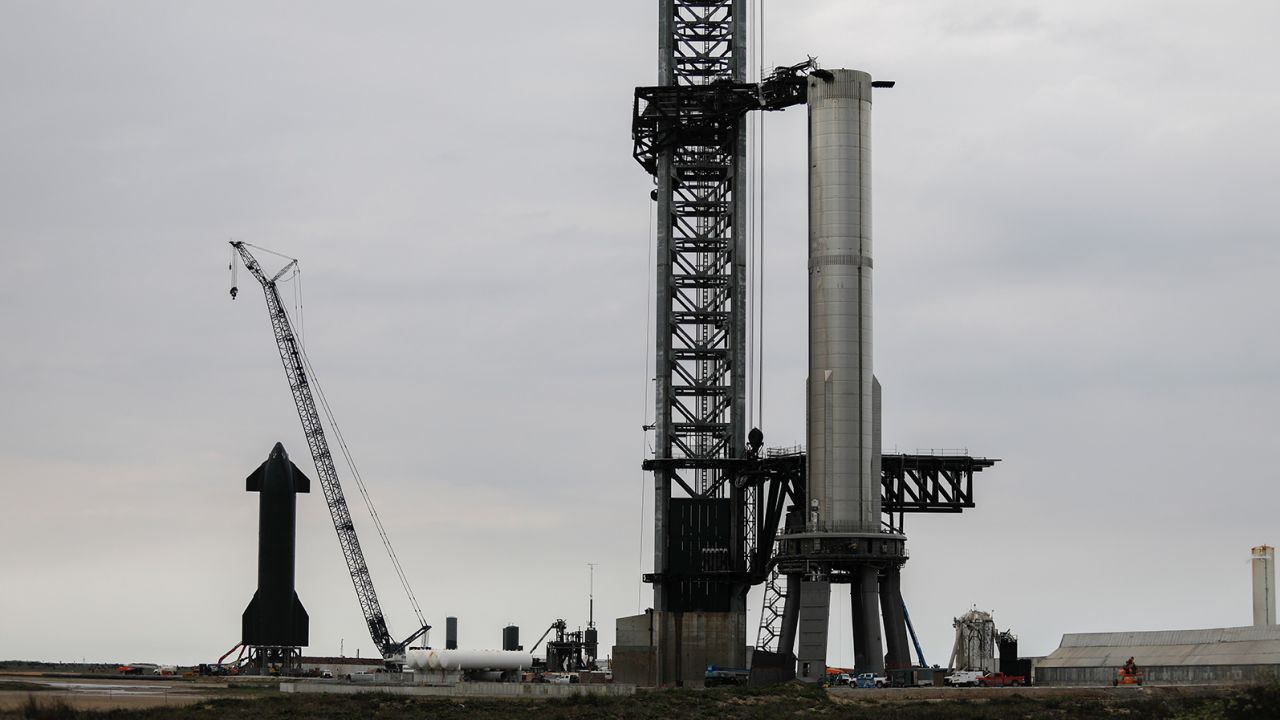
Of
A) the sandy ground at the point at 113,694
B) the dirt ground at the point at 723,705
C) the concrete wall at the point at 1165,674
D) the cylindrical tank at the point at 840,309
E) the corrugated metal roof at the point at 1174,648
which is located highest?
the cylindrical tank at the point at 840,309

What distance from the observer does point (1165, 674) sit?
106938 millimetres

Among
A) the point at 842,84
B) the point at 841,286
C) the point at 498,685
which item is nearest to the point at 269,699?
the point at 498,685

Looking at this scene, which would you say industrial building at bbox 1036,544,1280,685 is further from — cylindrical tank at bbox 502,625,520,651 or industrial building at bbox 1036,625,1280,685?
cylindrical tank at bbox 502,625,520,651

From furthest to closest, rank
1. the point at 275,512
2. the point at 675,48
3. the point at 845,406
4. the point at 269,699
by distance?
the point at 275,512
the point at 675,48
the point at 845,406
the point at 269,699

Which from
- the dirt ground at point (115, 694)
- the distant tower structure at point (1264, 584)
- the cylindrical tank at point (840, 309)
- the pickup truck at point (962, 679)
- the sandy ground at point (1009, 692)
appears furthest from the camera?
the distant tower structure at point (1264, 584)

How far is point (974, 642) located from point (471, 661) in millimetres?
57619

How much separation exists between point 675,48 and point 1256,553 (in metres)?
62.2

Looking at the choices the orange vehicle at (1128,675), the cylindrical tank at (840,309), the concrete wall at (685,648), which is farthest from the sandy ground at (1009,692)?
the concrete wall at (685,648)

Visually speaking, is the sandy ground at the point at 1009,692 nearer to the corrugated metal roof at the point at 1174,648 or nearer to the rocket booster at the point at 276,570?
the corrugated metal roof at the point at 1174,648

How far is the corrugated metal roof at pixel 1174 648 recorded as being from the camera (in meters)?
102

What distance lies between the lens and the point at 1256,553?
133750mm

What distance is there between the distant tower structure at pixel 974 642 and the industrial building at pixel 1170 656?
44123 mm

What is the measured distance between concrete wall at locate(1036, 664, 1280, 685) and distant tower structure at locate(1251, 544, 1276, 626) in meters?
26.5

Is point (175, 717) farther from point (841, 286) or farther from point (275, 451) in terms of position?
point (275, 451)
